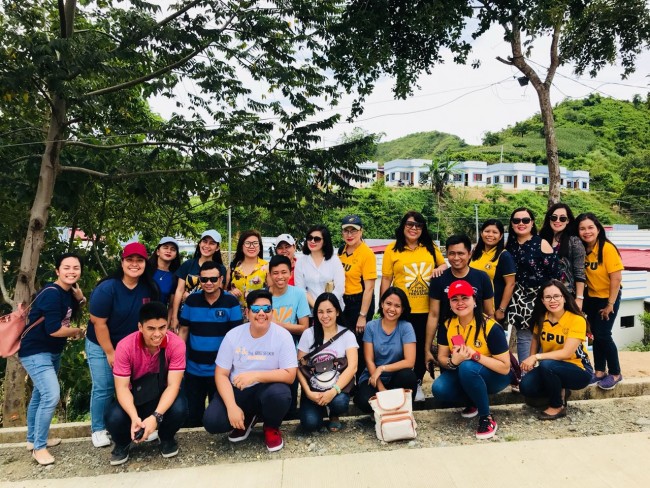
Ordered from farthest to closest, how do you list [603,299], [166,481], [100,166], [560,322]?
[100,166], [603,299], [560,322], [166,481]

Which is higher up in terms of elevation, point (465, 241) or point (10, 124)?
point (10, 124)

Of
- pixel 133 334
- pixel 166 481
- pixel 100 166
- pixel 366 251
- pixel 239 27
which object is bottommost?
pixel 166 481

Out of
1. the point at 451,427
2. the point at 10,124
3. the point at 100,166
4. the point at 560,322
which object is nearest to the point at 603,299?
the point at 560,322

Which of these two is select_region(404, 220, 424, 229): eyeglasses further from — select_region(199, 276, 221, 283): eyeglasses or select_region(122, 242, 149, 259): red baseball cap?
select_region(122, 242, 149, 259): red baseball cap

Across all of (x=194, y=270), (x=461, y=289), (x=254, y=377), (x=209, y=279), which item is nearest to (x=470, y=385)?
(x=461, y=289)

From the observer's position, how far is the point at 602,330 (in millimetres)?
4152

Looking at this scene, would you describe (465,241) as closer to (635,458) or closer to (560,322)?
(560,322)

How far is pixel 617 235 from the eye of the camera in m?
27.9

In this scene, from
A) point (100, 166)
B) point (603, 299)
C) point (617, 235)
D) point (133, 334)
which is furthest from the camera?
point (617, 235)

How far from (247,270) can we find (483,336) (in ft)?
6.97

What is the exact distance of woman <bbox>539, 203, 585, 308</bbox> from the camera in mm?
4008

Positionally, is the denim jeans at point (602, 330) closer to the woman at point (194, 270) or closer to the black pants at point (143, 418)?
the woman at point (194, 270)

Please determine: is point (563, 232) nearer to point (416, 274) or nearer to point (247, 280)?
point (416, 274)

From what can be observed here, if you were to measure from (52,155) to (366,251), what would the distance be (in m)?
3.46
